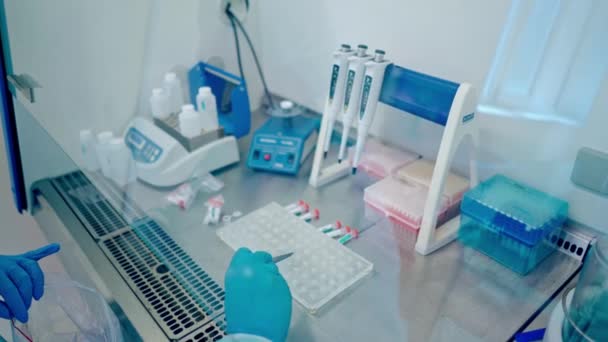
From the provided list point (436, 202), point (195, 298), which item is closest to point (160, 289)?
point (195, 298)

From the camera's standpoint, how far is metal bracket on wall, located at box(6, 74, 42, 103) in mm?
1095

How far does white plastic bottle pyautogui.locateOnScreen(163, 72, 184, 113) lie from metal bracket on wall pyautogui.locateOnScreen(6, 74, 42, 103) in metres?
0.33

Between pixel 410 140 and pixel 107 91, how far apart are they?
2.86 feet

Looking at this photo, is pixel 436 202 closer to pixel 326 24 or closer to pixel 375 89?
pixel 375 89

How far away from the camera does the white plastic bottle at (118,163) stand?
3.96 ft

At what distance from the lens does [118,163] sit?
1.21 meters

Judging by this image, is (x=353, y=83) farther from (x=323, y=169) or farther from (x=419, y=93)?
(x=323, y=169)

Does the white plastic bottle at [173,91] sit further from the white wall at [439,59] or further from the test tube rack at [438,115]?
the test tube rack at [438,115]

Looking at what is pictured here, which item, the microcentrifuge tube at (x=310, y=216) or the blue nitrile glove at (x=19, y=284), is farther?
the microcentrifuge tube at (x=310, y=216)

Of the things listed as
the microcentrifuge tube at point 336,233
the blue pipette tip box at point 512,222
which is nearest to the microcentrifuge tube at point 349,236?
the microcentrifuge tube at point 336,233

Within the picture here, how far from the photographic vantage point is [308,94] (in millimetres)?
1500

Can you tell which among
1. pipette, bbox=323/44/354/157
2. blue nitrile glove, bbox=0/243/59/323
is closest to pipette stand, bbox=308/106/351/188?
pipette, bbox=323/44/354/157

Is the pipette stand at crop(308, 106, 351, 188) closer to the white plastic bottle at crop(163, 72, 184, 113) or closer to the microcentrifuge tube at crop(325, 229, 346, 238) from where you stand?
the microcentrifuge tube at crop(325, 229, 346, 238)

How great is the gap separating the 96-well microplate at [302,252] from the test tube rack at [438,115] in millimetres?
175
